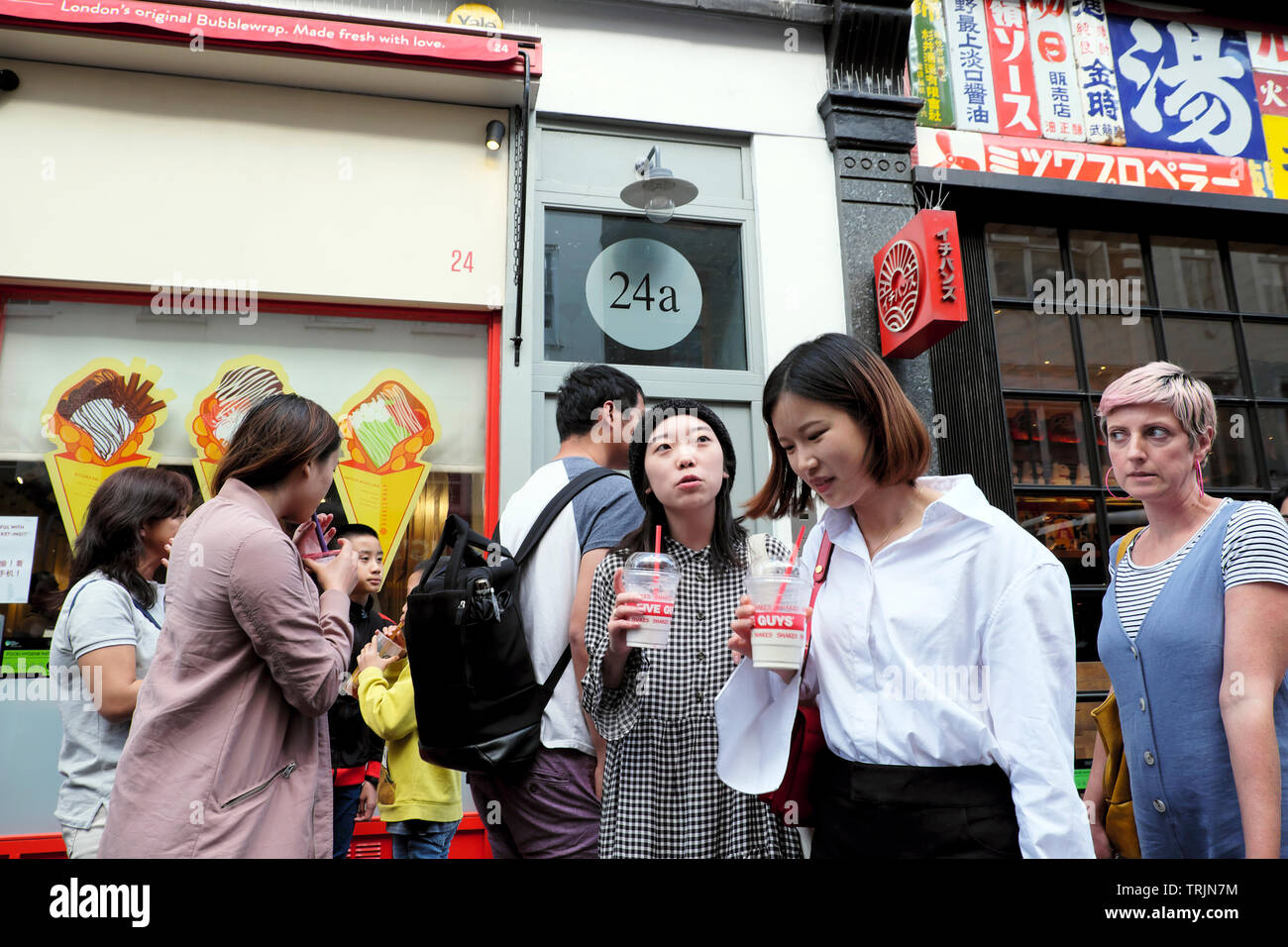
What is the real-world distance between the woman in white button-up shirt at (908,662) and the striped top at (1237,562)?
829mm

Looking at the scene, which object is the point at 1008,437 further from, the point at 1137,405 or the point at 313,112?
the point at 313,112

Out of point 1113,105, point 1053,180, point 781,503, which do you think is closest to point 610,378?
point 781,503

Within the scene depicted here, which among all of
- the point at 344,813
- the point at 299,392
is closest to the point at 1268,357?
the point at 299,392

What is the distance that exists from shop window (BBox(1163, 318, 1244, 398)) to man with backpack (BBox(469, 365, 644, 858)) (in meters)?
5.34

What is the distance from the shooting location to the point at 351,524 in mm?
4918

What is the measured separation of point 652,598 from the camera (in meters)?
2.20

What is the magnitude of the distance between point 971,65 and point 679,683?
230 inches

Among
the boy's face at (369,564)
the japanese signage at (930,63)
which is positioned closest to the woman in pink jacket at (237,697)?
the boy's face at (369,564)

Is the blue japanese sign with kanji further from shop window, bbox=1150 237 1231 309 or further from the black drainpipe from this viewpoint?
the black drainpipe

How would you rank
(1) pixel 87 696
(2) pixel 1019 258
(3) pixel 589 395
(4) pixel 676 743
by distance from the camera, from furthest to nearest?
1. (2) pixel 1019 258
2. (3) pixel 589 395
3. (1) pixel 87 696
4. (4) pixel 676 743

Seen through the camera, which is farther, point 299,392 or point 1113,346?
point 1113,346

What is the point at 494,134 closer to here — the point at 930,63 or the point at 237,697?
the point at 930,63

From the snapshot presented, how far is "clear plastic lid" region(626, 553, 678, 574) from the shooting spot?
7.70ft

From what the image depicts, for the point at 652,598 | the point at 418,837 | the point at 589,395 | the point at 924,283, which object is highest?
the point at 924,283
